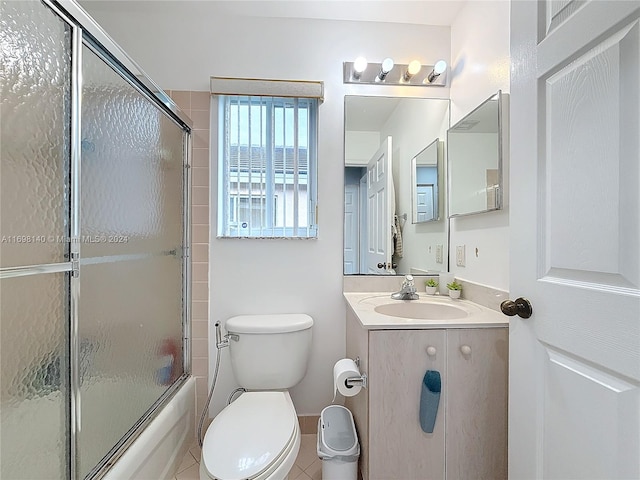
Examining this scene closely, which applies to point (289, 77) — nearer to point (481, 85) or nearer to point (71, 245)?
point (481, 85)

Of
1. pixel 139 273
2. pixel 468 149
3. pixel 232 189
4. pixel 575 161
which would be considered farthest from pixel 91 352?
pixel 468 149

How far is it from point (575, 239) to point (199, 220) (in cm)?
163

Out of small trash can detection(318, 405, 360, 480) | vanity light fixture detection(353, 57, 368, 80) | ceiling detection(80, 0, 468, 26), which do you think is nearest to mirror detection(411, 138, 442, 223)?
vanity light fixture detection(353, 57, 368, 80)

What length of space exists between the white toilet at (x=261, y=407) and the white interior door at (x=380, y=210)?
51 cm

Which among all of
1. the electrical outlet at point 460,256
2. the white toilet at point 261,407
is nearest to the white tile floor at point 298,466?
the white toilet at point 261,407

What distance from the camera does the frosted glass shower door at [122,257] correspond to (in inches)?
39.6

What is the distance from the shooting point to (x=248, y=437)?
1.19 metres

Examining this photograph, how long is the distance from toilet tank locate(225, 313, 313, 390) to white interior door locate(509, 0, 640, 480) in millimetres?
977

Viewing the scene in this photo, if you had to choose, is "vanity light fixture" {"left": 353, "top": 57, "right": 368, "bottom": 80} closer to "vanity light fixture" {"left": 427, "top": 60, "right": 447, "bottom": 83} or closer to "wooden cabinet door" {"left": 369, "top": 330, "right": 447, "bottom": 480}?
"vanity light fixture" {"left": 427, "top": 60, "right": 447, "bottom": 83}

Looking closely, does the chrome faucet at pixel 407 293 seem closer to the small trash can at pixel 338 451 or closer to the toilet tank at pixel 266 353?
the toilet tank at pixel 266 353

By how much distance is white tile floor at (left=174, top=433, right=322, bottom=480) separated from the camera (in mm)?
1511

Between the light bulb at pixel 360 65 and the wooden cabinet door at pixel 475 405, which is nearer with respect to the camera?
the wooden cabinet door at pixel 475 405

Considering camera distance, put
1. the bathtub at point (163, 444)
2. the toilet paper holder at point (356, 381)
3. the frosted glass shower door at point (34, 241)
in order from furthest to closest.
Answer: the toilet paper holder at point (356, 381), the bathtub at point (163, 444), the frosted glass shower door at point (34, 241)

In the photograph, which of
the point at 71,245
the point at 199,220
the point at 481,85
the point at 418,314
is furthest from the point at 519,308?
the point at 199,220
